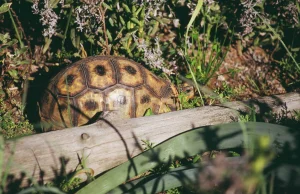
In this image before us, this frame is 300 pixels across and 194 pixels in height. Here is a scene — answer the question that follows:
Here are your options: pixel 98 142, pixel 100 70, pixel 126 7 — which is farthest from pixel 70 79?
pixel 126 7

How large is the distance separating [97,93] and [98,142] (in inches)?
24.7

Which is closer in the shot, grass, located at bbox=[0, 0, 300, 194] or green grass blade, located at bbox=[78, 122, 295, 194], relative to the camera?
green grass blade, located at bbox=[78, 122, 295, 194]

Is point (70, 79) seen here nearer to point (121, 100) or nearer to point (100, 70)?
point (100, 70)

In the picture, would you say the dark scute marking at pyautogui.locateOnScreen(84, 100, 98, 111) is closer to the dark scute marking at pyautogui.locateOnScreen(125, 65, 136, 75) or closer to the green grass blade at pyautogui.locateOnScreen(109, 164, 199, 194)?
the dark scute marking at pyautogui.locateOnScreen(125, 65, 136, 75)

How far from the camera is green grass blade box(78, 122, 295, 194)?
7.59 ft

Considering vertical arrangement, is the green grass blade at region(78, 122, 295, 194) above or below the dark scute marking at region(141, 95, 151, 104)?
below

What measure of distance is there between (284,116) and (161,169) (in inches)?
50.8

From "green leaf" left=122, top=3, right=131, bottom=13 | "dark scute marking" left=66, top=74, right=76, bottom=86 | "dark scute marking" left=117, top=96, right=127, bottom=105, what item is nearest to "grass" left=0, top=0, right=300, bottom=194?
"green leaf" left=122, top=3, right=131, bottom=13

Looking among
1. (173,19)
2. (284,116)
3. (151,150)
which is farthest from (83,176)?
(173,19)

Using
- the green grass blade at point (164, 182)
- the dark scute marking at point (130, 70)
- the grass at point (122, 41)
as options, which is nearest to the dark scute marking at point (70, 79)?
the grass at point (122, 41)

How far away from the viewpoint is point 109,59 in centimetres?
313

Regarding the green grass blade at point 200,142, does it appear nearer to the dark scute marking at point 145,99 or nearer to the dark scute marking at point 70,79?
the dark scute marking at point 145,99

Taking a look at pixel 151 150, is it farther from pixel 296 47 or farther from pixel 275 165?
pixel 296 47

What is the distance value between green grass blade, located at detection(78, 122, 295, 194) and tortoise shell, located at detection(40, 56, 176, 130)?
1.96 ft
